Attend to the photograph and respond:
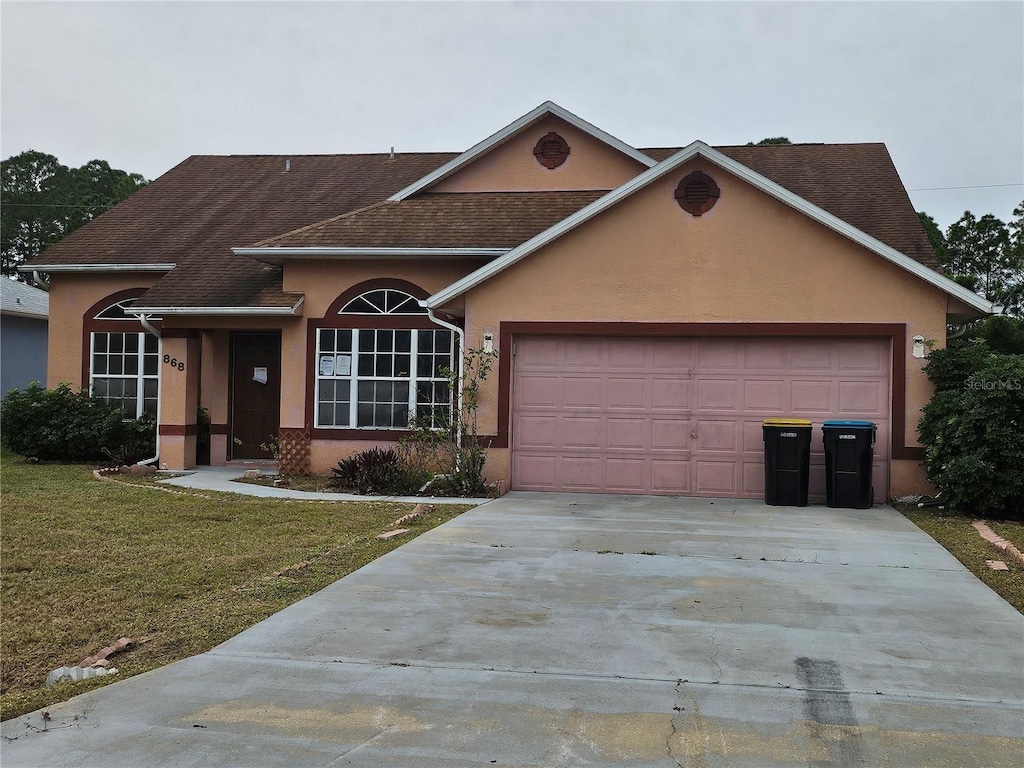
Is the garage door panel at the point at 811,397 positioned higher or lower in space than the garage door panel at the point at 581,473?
higher

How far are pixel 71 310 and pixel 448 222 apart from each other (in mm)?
8238

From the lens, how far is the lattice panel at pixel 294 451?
1596 centimetres

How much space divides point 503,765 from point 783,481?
9.41 metres

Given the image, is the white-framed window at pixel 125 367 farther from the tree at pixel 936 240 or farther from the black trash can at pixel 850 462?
the tree at pixel 936 240

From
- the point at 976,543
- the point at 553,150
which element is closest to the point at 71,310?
the point at 553,150

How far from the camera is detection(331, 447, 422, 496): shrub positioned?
46.0ft

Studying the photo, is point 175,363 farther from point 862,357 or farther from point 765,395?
point 862,357

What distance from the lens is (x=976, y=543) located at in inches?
399

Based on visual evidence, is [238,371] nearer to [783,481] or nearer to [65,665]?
[783,481]

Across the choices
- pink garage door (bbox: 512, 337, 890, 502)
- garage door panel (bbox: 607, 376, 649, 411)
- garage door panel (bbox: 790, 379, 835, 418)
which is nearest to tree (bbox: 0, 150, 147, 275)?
pink garage door (bbox: 512, 337, 890, 502)

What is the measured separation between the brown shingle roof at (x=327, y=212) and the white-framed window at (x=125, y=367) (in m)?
1.44

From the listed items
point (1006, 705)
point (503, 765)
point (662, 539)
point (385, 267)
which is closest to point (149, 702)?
point (503, 765)

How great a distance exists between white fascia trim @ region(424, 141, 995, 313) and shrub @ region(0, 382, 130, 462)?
7655 millimetres

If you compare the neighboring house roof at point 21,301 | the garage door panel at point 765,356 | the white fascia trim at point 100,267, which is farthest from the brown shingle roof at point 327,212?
the neighboring house roof at point 21,301
